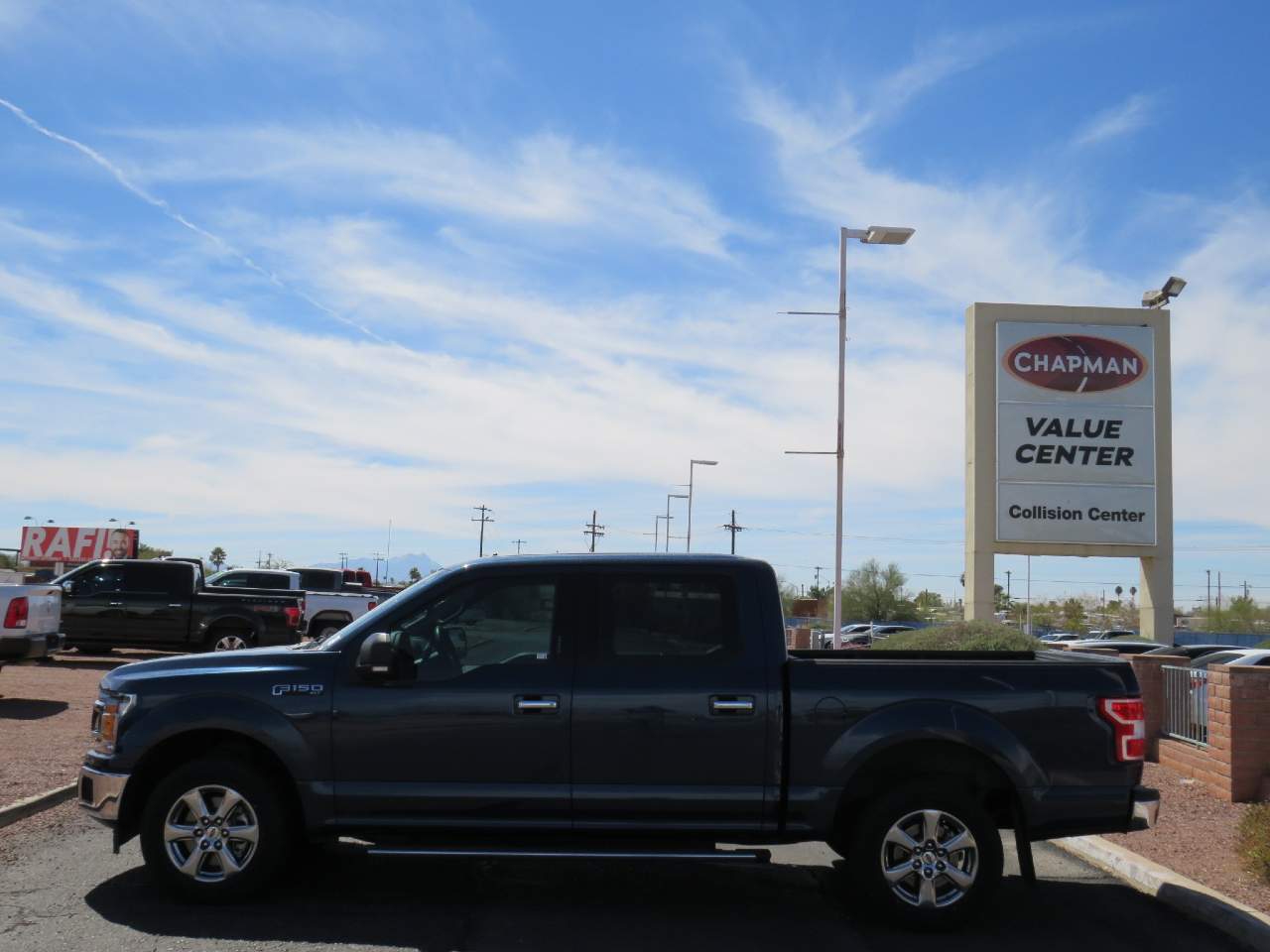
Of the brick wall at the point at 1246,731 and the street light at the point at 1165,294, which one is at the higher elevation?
the street light at the point at 1165,294

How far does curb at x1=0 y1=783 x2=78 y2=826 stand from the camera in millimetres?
8648

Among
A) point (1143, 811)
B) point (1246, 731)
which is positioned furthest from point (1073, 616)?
point (1143, 811)

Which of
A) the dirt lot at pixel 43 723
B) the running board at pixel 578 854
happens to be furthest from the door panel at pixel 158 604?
the running board at pixel 578 854

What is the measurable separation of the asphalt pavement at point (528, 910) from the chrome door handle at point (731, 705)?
44.3 inches

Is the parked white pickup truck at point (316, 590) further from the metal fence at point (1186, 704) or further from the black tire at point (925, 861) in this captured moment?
the black tire at point (925, 861)

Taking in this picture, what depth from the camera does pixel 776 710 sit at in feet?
21.7

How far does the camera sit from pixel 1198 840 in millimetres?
9164

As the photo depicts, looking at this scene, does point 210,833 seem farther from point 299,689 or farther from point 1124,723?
point 1124,723

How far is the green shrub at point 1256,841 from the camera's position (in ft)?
25.5

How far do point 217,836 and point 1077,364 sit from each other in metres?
25.5

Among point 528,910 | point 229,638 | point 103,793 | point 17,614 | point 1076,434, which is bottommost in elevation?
point 528,910

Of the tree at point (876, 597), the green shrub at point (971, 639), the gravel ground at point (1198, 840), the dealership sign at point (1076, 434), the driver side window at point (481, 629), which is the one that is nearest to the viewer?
the driver side window at point (481, 629)

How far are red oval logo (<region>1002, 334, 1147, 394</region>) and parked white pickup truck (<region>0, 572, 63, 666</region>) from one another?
20769mm

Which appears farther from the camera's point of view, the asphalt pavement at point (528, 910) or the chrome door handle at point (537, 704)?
the chrome door handle at point (537, 704)
